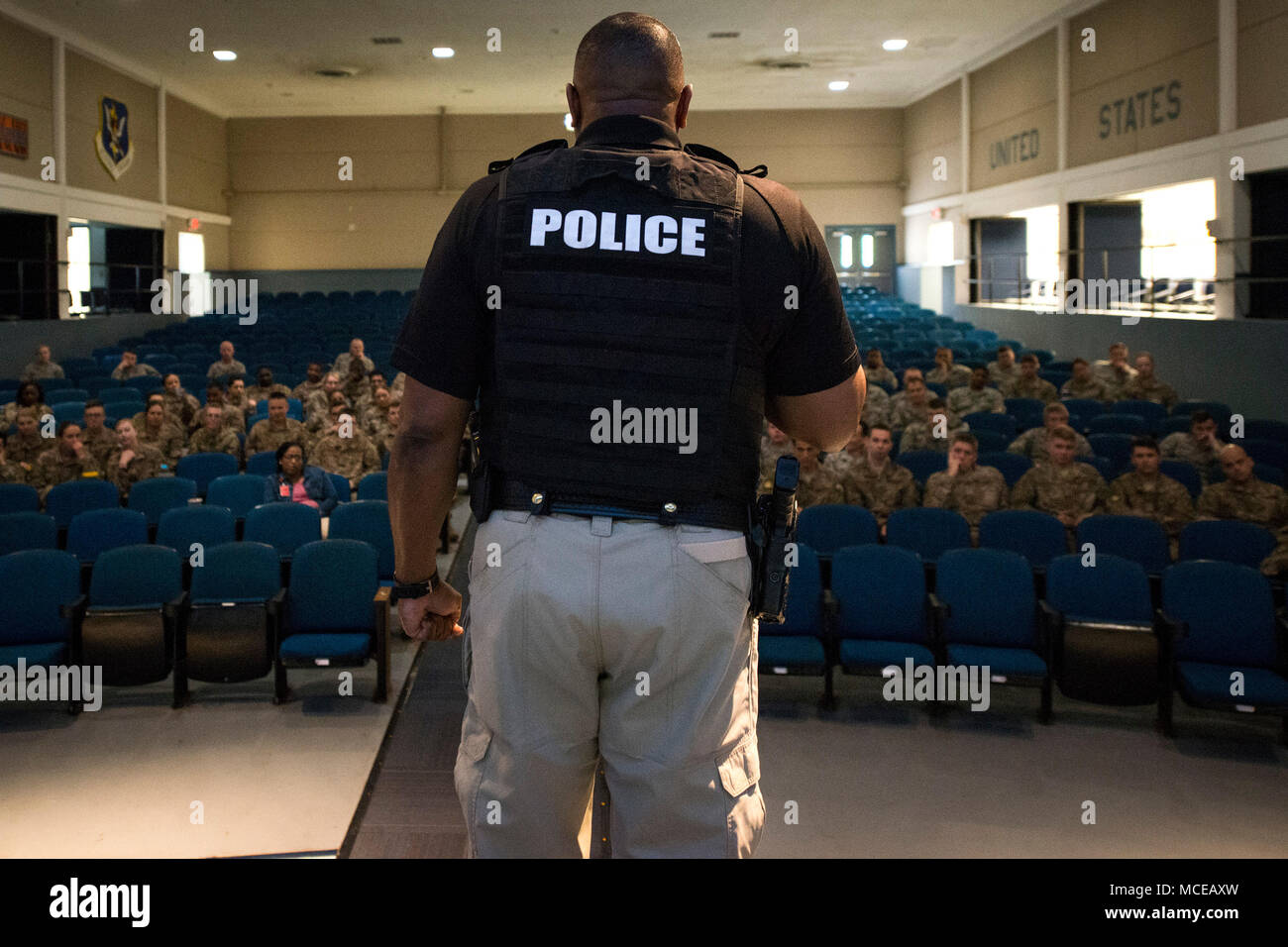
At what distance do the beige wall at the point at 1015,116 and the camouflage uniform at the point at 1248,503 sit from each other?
1014cm

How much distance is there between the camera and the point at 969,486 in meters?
6.61

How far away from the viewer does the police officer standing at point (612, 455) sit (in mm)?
1443

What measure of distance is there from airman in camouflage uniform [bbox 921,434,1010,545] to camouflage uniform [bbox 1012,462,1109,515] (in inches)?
5.6

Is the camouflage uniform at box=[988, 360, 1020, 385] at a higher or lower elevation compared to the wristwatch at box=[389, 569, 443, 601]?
higher

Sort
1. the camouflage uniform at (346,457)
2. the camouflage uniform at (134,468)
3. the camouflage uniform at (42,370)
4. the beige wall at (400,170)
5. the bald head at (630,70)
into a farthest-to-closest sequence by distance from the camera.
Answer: the beige wall at (400,170)
the camouflage uniform at (42,370)
the camouflage uniform at (346,457)
the camouflage uniform at (134,468)
the bald head at (630,70)

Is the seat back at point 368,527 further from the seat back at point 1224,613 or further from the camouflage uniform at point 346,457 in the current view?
the seat back at point 1224,613

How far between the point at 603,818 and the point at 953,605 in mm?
3805

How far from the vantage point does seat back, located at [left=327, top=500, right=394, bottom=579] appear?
235 inches

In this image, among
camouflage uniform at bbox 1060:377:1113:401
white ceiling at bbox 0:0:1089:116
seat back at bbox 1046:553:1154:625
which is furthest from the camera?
white ceiling at bbox 0:0:1089:116

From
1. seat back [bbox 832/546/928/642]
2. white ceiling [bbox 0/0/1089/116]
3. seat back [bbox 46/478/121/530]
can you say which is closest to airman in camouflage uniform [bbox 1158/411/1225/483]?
seat back [bbox 832/546/928/642]

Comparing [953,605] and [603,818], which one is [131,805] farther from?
[953,605]

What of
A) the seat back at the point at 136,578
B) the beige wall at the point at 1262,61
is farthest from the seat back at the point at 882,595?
the beige wall at the point at 1262,61

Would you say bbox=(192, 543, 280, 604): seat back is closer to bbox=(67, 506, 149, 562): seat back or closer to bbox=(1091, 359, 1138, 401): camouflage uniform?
bbox=(67, 506, 149, 562): seat back
